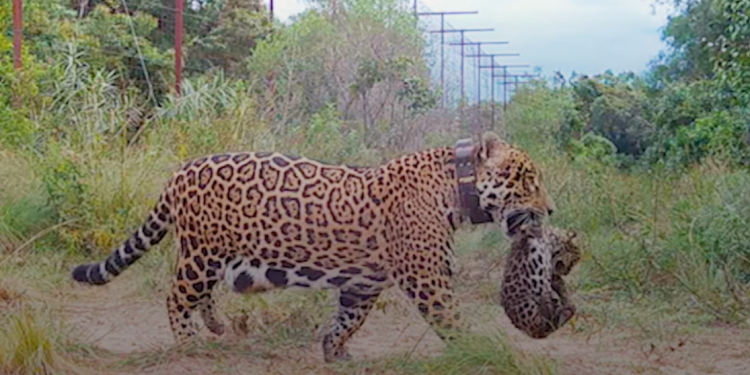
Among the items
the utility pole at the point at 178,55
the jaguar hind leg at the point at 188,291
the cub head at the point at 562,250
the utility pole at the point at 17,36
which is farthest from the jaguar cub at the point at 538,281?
the utility pole at the point at 178,55

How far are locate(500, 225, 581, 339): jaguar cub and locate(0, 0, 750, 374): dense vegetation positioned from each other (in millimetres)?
1651

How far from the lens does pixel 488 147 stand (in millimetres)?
5645

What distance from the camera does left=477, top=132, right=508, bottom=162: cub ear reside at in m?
5.62

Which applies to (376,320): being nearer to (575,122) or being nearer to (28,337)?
(28,337)

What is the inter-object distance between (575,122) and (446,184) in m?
18.9

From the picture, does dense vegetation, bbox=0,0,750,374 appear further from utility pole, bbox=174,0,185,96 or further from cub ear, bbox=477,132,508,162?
cub ear, bbox=477,132,508,162

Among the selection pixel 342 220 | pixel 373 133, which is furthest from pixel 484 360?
pixel 373 133

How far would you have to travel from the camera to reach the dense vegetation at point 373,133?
8859mm

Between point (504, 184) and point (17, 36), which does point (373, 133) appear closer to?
point (17, 36)

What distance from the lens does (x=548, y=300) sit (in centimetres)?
598

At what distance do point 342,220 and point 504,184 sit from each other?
83 centimetres

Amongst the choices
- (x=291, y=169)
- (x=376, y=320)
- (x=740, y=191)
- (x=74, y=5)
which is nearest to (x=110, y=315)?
(x=376, y=320)

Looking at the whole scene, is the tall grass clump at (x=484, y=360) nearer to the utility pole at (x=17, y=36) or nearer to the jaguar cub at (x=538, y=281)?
the jaguar cub at (x=538, y=281)

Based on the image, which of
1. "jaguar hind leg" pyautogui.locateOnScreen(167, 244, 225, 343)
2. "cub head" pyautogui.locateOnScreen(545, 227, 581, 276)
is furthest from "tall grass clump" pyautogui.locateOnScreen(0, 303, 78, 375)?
"cub head" pyautogui.locateOnScreen(545, 227, 581, 276)
